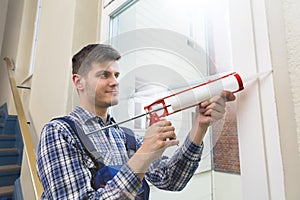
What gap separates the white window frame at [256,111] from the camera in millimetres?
337

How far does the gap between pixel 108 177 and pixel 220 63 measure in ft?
1.24

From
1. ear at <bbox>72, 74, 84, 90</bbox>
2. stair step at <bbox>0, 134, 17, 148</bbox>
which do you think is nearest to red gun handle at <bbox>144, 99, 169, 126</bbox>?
ear at <bbox>72, 74, 84, 90</bbox>

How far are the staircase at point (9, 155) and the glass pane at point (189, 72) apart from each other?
1.74m

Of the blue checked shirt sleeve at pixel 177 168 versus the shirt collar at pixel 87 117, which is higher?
the shirt collar at pixel 87 117

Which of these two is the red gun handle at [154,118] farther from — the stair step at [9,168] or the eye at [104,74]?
the stair step at [9,168]

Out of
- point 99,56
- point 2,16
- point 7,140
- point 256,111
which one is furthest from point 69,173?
point 2,16

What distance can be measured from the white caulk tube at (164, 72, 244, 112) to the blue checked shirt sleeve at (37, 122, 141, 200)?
0.56 ft

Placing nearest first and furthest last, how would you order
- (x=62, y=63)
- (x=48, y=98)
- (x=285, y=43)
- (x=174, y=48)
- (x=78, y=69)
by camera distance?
(x=285, y=43), (x=174, y=48), (x=78, y=69), (x=62, y=63), (x=48, y=98)

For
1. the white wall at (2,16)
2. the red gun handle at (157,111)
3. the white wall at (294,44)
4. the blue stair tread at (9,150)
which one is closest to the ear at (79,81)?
the red gun handle at (157,111)

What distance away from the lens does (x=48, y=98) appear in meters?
1.28

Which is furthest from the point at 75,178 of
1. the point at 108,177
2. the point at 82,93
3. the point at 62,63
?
the point at 62,63

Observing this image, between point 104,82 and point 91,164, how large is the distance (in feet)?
0.64

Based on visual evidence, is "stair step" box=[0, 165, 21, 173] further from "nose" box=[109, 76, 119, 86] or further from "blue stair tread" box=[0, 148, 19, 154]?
"nose" box=[109, 76, 119, 86]

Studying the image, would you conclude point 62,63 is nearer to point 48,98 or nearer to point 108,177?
point 48,98
